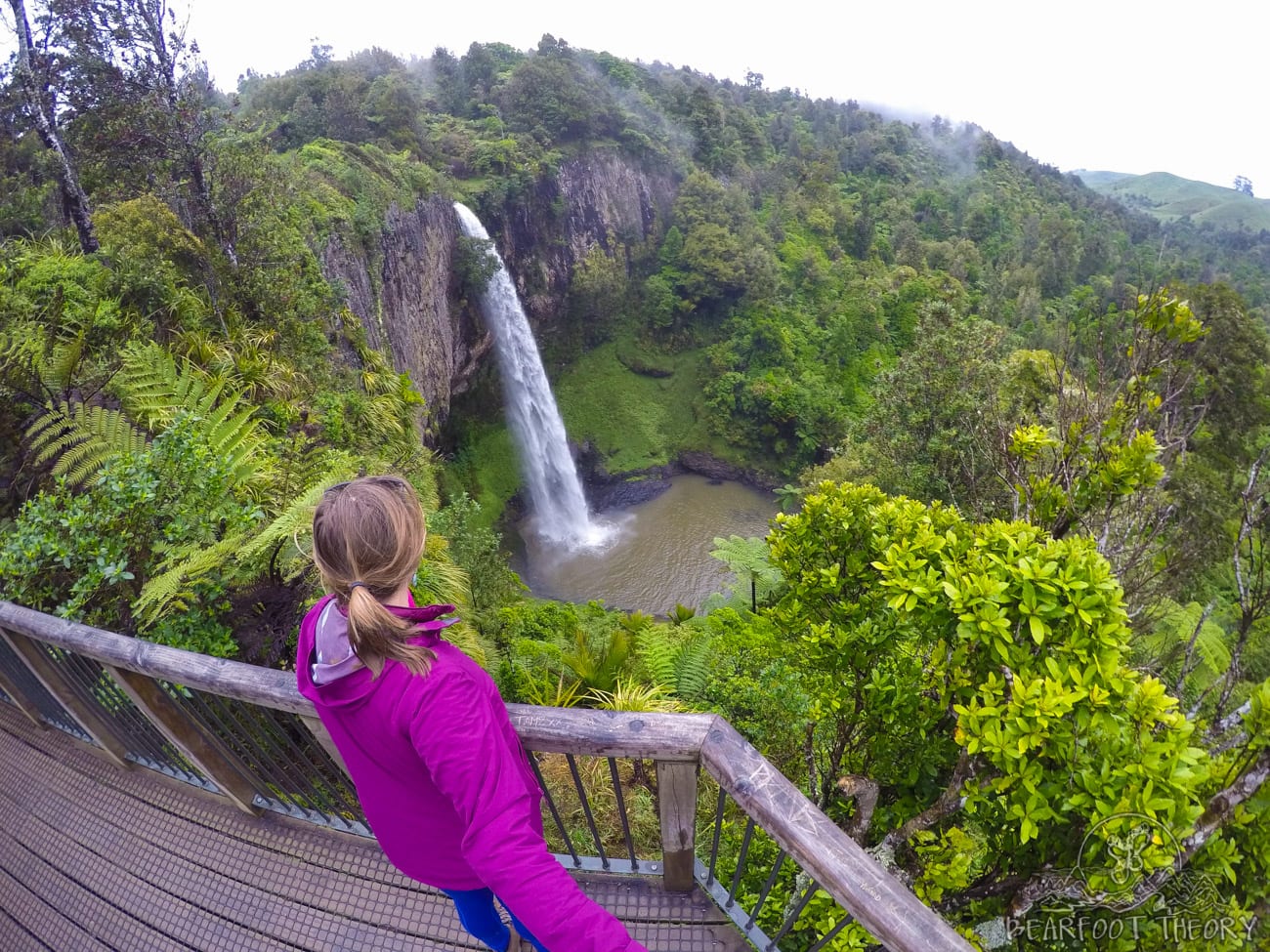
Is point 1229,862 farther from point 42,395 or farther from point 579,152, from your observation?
point 579,152

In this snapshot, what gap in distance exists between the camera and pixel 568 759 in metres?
2.52

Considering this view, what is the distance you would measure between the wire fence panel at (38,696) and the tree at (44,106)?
683 cm

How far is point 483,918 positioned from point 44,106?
1110 cm

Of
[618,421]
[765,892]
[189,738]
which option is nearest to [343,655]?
[765,892]

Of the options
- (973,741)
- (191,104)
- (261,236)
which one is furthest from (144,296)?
(973,741)

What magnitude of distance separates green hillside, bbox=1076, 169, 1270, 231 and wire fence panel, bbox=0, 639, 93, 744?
128385 millimetres

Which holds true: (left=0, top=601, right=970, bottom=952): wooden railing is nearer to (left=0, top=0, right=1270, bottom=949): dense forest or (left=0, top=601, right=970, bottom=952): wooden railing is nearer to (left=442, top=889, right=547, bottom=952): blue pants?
(left=442, top=889, right=547, bottom=952): blue pants

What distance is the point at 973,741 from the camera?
183 centimetres

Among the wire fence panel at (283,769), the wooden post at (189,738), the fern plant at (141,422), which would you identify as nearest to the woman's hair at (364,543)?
the wire fence panel at (283,769)

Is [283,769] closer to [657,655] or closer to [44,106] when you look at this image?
[657,655]

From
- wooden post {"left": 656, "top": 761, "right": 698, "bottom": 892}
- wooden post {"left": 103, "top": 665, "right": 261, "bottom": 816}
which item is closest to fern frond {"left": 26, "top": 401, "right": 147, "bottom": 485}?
wooden post {"left": 103, "top": 665, "right": 261, "bottom": 816}

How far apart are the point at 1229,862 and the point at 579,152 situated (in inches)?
1244

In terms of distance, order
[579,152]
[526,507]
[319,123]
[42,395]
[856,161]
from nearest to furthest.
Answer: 1. [42,395]
2. [319,123]
3. [526,507]
4. [579,152]
5. [856,161]

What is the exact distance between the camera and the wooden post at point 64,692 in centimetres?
280
